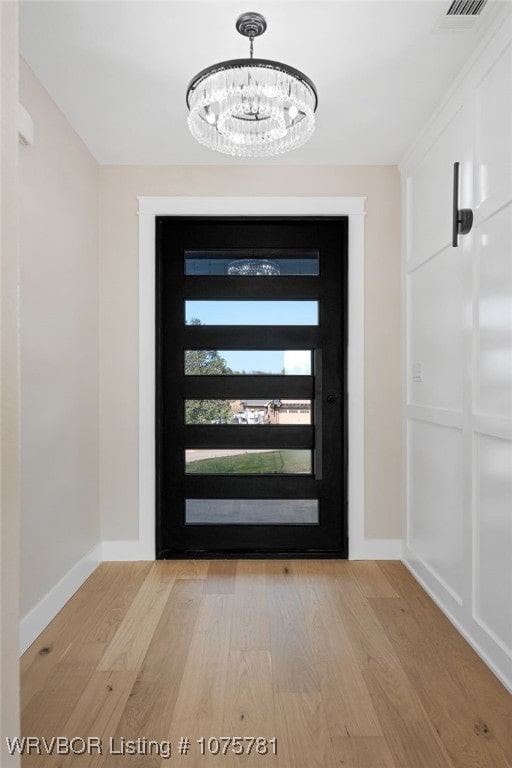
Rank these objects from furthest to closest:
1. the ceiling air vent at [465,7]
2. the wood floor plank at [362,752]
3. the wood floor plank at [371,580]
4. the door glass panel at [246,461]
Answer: the door glass panel at [246,461] → the wood floor plank at [371,580] → the ceiling air vent at [465,7] → the wood floor plank at [362,752]

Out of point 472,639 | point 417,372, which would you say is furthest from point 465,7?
point 472,639

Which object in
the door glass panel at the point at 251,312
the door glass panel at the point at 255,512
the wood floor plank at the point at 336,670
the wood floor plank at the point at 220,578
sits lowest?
the wood floor plank at the point at 220,578

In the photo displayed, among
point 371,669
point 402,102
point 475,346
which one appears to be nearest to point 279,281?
point 402,102

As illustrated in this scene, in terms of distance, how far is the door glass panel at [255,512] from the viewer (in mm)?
3219

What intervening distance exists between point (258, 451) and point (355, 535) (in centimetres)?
75

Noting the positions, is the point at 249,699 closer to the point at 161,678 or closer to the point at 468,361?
the point at 161,678

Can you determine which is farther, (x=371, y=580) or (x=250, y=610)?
(x=371, y=580)

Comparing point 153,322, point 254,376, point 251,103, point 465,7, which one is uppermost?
point 465,7

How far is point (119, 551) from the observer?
310 centimetres

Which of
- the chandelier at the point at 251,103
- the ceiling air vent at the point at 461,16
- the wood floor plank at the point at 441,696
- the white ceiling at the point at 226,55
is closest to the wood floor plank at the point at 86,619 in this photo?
the wood floor plank at the point at 441,696

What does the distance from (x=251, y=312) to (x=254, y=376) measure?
0.39 m

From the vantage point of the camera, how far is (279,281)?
10.4 ft

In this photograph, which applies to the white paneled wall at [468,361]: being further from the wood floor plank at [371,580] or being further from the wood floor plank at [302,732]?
the wood floor plank at [302,732]

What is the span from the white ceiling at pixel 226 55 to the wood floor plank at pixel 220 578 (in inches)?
91.2
